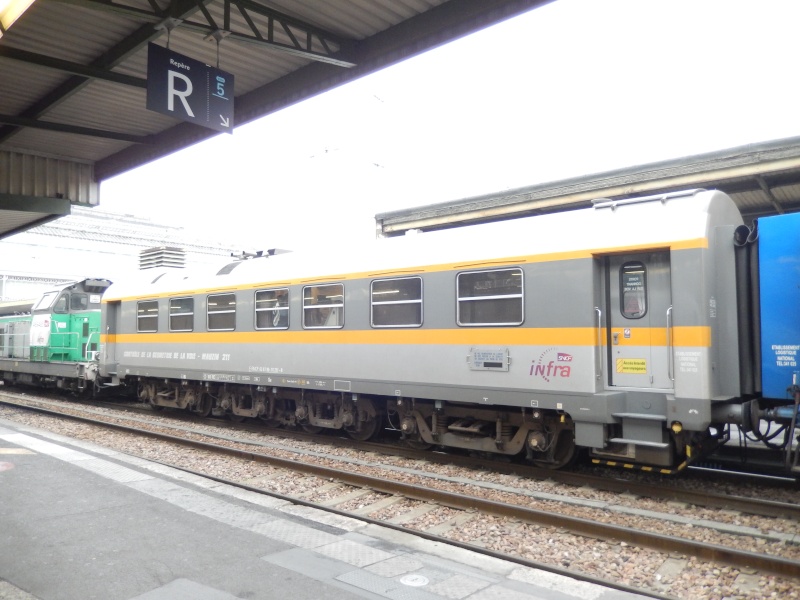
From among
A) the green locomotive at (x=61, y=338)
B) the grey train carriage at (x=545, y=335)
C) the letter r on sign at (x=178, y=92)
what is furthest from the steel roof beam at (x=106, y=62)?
the green locomotive at (x=61, y=338)

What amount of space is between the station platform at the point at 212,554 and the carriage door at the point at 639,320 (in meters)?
3.30

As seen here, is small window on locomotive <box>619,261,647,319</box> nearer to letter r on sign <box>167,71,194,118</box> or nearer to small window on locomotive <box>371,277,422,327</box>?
small window on locomotive <box>371,277,422,327</box>

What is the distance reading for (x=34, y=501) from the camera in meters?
6.80

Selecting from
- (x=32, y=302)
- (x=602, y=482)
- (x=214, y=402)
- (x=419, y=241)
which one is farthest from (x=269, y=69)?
(x=32, y=302)

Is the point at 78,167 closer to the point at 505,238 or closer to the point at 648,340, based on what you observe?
the point at 505,238

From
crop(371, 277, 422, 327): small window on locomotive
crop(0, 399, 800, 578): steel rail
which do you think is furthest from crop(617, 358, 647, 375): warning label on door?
crop(371, 277, 422, 327): small window on locomotive

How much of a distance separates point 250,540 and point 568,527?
3.19 m

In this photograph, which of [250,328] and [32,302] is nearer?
[250,328]

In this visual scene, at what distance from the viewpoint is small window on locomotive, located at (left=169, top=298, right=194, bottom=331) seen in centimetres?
1378

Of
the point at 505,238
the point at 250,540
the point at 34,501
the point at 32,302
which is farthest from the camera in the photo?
the point at 32,302

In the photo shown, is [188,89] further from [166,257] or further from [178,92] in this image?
[166,257]

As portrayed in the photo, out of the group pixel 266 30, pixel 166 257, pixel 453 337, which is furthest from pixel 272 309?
pixel 166 257

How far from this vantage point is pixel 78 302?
65.7ft

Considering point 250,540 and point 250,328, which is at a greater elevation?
point 250,328
